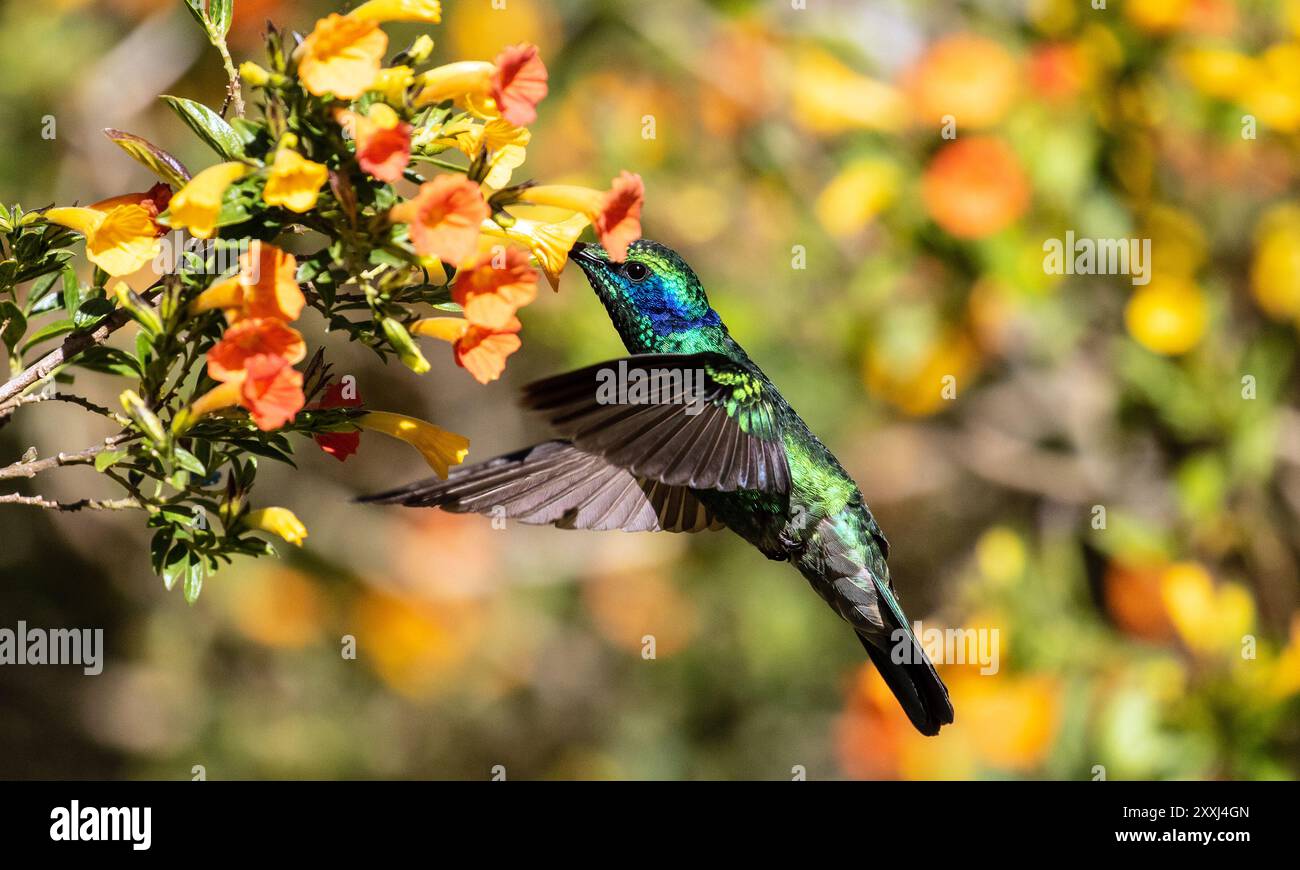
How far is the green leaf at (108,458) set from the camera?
3.30 feet

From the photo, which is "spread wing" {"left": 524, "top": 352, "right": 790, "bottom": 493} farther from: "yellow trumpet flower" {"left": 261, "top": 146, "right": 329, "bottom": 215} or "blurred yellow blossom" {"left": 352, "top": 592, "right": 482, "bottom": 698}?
"blurred yellow blossom" {"left": 352, "top": 592, "right": 482, "bottom": 698}

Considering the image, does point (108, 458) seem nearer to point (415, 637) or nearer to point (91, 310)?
point (91, 310)

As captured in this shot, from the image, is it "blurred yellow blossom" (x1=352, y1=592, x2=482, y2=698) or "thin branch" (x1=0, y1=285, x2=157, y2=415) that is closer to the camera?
"thin branch" (x1=0, y1=285, x2=157, y2=415)

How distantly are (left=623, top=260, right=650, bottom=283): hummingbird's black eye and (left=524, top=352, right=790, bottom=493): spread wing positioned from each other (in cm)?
18

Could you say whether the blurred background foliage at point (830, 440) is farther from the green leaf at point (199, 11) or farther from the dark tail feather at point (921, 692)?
the green leaf at point (199, 11)

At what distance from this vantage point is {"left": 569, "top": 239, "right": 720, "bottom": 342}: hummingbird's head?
1.50m

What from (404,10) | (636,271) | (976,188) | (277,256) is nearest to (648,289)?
(636,271)

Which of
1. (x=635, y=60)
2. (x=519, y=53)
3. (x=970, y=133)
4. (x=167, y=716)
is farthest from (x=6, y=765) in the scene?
(x=519, y=53)

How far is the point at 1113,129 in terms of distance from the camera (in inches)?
99.3

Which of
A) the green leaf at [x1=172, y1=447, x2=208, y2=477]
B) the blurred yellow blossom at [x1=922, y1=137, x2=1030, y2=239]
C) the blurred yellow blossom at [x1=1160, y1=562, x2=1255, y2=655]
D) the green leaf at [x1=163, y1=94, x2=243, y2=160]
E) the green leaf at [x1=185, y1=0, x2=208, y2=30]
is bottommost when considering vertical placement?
the blurred yellow blossom at [x1=1160, y1=562, x2=1255, y2=655]

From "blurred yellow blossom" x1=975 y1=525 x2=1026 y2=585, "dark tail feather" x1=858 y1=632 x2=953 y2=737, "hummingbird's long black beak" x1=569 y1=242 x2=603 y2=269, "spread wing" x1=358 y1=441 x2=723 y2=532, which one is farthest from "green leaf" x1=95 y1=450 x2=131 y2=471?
"blurred yellow blossom" x1=975 y1=525 x2=1026 y2=585

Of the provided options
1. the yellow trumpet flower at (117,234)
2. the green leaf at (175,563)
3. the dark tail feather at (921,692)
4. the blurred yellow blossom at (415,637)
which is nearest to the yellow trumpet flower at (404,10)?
the yellow trumpet flower at (117,234)

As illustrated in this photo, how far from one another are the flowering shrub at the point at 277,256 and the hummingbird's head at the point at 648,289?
33 centimetres

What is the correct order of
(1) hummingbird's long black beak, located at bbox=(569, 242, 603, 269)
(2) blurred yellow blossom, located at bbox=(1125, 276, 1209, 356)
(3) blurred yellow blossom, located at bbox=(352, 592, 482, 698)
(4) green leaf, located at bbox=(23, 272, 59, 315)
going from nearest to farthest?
(4) green leaf, located at bbox=(23, 272, 59, 315) < (1) hummingbird's long black beak, located at bbox=(569, 242, 603, 269) < (2) blurred yellow blossom, located at bbox=(1125, 276, 1209, 356) < (3) blurred yellow blossom, located at bbox=(352, 592, 482, 698)
